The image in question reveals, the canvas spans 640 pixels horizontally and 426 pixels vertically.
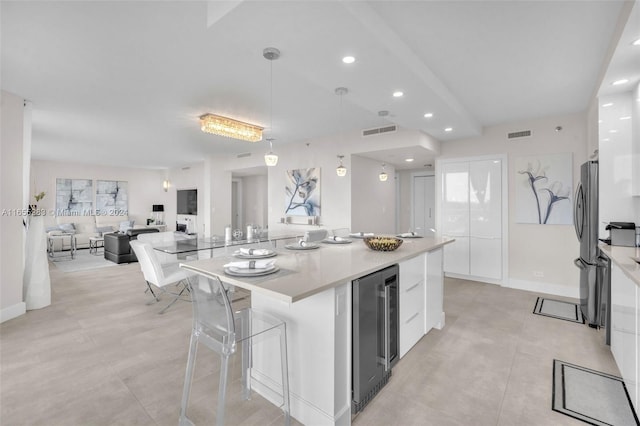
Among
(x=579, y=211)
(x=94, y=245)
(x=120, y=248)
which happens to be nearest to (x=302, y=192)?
(x=579, y=211)

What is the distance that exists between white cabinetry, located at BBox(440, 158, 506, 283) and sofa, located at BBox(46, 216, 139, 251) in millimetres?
8839

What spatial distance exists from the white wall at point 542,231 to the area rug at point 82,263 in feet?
26.7

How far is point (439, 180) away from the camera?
17.8 ft

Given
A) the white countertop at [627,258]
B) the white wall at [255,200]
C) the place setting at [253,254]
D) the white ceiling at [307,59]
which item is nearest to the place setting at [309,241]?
the place setting at [253,254]

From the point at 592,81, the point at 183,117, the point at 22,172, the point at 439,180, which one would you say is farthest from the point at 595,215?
the point at 22,172

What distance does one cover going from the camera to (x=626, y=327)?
195 centimetres

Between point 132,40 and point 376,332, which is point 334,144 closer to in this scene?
point 132,40

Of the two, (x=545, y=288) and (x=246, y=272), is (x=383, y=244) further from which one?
(x=545, y=288)

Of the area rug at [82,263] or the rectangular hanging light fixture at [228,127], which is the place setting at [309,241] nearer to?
the rectangular hanging light fixture at [228,127]

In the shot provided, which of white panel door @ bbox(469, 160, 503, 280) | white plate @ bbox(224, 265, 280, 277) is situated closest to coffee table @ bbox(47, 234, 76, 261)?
white plate @ bbox(224, 265, 280, 277)

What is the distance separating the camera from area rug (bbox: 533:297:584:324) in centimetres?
345

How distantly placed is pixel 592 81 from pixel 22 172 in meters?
6.87

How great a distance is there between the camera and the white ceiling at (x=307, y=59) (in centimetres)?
200

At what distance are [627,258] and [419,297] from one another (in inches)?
59.9
